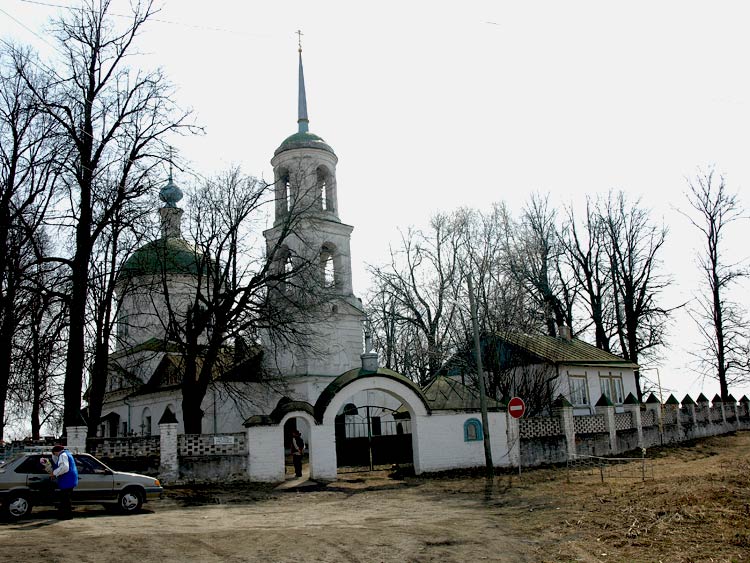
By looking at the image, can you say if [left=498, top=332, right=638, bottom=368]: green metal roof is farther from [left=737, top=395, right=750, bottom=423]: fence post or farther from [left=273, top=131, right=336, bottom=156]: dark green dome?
[left=273, top=131, right=336, bottom=156]: dark green dome

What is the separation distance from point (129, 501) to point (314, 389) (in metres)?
17.2

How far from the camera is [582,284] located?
40.8 m

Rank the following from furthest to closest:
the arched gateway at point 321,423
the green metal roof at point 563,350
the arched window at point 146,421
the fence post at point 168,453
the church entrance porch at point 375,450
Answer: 1. the arched window at point 146,421
2. the green metal roof at point 563,350
3. the church entrance porch at point 375,450
4. the arched gateway at point 321,423
5. the fence post at point 168,453

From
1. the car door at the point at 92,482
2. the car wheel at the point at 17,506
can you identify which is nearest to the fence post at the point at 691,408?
the car door at the point at 92,482

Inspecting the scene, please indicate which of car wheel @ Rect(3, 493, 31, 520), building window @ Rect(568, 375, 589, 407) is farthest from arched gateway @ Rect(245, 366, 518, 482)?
building window @ Rect(568, 375, 589, 407)

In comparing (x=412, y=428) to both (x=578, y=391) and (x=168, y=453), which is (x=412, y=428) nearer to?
(x=168, y=453)

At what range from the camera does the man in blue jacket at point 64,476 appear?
12.0 m

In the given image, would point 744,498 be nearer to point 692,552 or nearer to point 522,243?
point 692,552

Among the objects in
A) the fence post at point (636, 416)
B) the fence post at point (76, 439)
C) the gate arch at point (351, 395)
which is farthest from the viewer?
the fence post at point (636, 416)

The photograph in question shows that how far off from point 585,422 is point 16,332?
18817 mm

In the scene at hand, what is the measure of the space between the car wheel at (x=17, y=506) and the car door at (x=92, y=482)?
32.2 inches

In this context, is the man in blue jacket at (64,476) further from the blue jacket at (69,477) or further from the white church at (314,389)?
the white church at (314,389)

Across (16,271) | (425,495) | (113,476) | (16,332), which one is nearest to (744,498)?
(425,495)

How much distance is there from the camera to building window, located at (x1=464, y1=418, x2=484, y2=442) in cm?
2177
